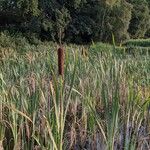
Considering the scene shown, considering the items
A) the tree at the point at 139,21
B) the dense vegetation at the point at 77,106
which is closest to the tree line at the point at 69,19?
the tree at the point at 139,21

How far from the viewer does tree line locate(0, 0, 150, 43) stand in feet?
102

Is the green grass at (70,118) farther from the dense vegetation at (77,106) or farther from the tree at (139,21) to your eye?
the tree at (139,21)

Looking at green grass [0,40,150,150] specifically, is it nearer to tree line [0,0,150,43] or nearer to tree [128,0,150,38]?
tree line [0,0,150,43]

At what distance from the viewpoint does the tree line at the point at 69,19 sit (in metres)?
31.2

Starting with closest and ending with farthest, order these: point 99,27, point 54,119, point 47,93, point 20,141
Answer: point 54,119 → point 20,141 → point 47,93 → point 99,27

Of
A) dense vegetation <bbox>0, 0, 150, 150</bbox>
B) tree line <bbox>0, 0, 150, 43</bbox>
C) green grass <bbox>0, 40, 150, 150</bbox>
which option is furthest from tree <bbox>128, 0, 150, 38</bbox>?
green grass <bbox>0, 40, 150, 150</bbox>

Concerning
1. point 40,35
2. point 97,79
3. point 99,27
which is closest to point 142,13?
point 99,27

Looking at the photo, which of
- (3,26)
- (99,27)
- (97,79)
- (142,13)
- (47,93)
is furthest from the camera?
(142,13)

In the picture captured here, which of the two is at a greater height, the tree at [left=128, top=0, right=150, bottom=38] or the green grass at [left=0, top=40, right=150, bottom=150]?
the green grass at [left=0, top=40, right=150, bottom=150]

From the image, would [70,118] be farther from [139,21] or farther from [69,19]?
[139,21]

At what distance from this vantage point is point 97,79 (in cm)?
459

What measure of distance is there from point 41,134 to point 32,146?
0.14 metres

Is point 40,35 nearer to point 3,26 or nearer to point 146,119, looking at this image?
point 3,26

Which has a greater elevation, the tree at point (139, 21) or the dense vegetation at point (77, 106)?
the dense vegetation at point (77, 106)
